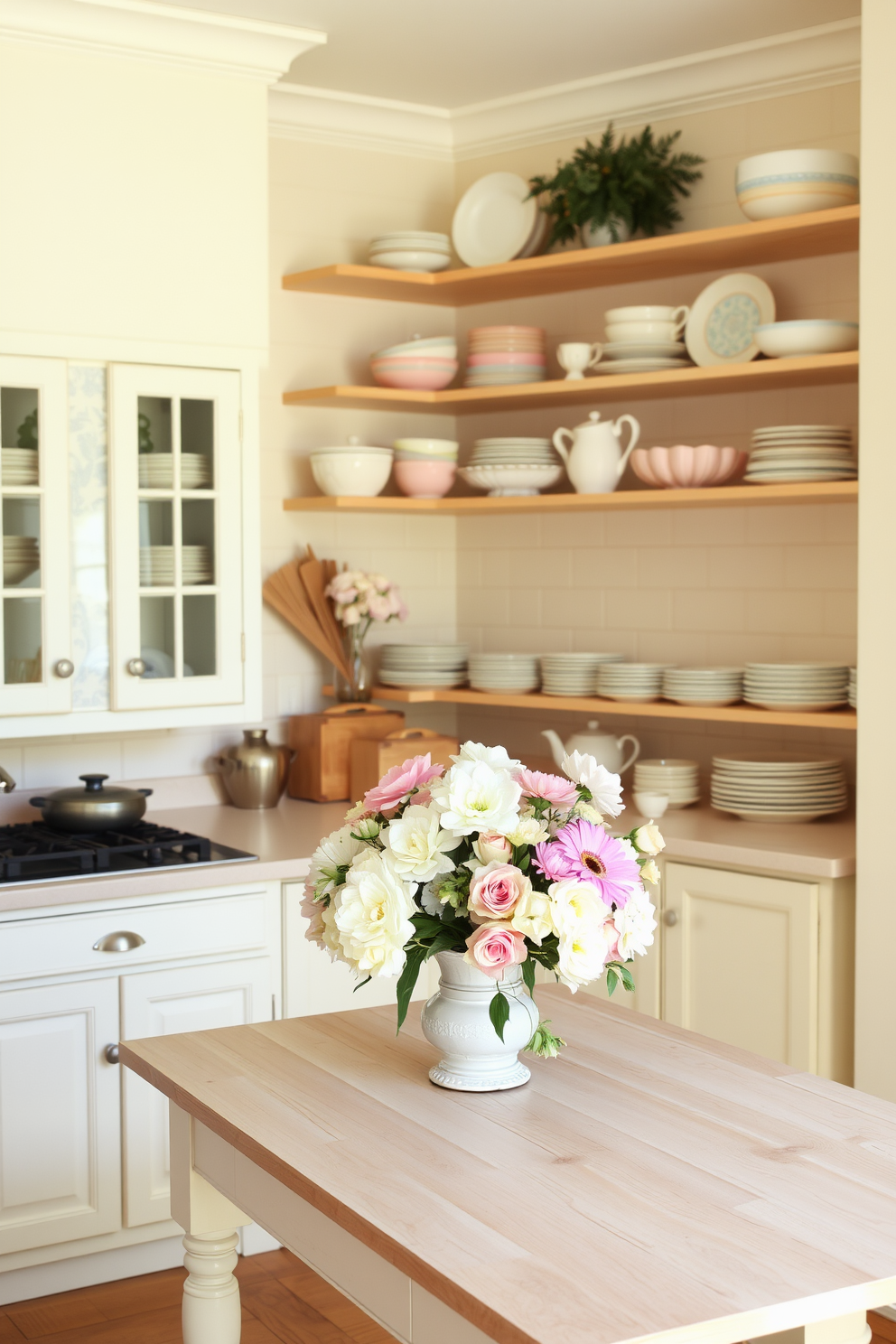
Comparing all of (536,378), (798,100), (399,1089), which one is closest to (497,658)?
(536,378)

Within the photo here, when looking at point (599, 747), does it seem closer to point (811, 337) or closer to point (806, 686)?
point (806, 686)

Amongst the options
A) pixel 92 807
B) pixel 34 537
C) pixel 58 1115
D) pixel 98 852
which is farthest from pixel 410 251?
pixel 58 1115

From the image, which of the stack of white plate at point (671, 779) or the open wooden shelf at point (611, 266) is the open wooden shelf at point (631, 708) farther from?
the open wooden shelf at point (611, 266)

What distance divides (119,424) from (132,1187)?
1.70 metres

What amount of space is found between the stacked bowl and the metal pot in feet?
4.57

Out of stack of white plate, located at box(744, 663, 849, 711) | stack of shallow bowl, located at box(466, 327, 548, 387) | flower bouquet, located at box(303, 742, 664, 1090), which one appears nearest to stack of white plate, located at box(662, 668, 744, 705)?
stack of white plate, located at box(744, 663, 849, 711)

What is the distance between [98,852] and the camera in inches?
123

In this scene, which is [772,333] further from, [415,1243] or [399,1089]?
[415,1243]

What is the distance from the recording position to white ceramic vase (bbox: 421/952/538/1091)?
1.88 metres

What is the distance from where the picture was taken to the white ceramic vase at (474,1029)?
1.88 m

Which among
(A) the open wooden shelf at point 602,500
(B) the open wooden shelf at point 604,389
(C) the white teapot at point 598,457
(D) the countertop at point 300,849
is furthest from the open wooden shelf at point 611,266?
(D) the countertop at point 300,849

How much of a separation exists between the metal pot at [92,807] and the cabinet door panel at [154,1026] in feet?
1.34

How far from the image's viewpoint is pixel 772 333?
340cm

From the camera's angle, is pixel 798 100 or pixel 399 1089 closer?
pixel 399 1089
